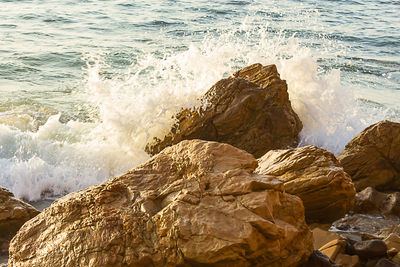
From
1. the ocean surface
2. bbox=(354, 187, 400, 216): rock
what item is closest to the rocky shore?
bbox=(354, 187, 400, 216): rock

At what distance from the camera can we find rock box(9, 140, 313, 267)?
2781 mm

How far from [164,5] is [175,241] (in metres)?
14.4

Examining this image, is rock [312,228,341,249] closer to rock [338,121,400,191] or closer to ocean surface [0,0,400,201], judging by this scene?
rock [338,121,400,191]

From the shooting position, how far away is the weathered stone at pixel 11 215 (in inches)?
161

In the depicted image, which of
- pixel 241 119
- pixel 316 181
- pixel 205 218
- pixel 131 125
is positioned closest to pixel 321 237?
pixel 316 181

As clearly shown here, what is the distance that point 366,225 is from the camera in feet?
15.2

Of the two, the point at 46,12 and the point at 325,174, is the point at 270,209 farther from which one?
the point at 46,12

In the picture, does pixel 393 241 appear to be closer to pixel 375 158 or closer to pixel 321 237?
pixel 321 237

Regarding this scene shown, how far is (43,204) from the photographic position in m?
5.32

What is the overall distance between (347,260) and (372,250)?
20cm

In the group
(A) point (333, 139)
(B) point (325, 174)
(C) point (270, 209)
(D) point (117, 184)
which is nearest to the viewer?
(C) point (270, 209)

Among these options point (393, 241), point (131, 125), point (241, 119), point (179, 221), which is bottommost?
point (131, 125)

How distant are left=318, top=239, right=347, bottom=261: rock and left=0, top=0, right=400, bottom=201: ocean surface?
3.08 metres

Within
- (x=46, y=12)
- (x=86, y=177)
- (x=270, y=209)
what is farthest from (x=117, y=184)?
(x=46, y=12)
